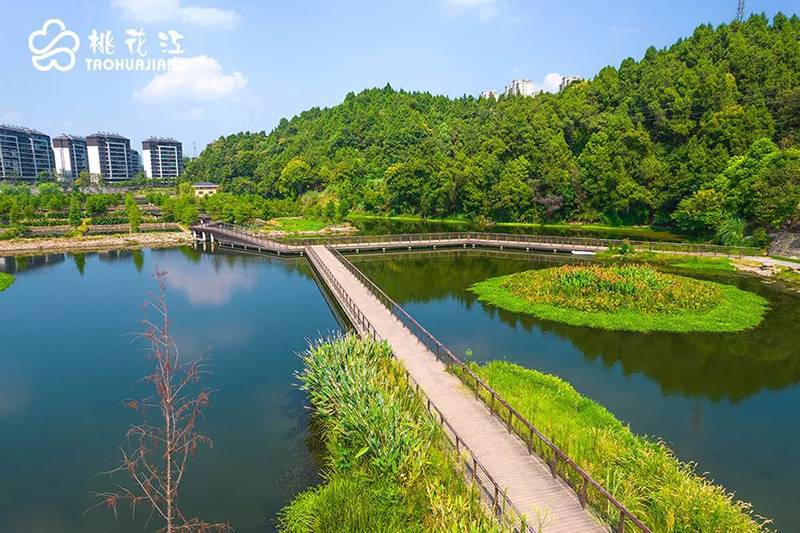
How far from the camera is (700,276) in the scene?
41938mm

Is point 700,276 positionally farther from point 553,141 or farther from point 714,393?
point 553,141

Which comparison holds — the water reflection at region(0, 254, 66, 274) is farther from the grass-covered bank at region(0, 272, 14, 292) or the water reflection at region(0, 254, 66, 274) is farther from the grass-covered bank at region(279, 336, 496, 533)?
the grass-covered bank at region(279, 336, 496, 533)

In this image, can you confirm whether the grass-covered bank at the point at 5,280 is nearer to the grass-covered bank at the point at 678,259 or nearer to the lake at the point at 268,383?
the lake at the point at 268,383

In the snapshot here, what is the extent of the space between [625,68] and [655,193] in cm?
4290

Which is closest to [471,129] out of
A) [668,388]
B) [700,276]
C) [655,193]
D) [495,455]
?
[655,193]

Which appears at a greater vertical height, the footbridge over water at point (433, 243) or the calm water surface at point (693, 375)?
the footbridge over water at point (433, 243)

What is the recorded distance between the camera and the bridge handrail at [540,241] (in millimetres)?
47625

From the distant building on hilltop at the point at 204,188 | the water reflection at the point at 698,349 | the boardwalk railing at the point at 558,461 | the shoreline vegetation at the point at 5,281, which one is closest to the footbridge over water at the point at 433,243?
the water reflection at the point at 698,349

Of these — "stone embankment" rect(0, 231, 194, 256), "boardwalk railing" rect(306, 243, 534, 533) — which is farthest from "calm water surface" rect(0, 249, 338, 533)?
"stone embankment" rect(0, 231, 194, 256)

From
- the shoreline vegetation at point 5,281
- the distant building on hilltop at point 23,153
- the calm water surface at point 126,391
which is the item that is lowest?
the calm water surface at point 126,391

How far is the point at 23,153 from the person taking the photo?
180625 mm

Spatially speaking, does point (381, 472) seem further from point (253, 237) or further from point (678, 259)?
point (253, 237)

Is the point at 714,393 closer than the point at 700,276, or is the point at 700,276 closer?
the point at 714,393

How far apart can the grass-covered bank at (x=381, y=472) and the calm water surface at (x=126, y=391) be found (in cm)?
197
